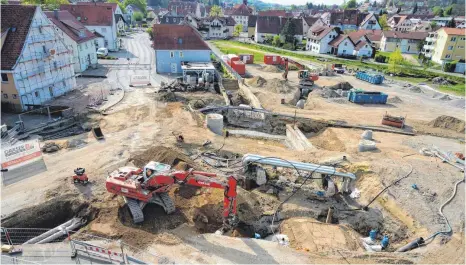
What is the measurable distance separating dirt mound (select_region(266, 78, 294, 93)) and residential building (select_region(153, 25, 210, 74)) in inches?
407

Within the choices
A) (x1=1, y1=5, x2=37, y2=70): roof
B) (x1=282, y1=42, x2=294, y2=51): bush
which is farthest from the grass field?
(x1=1, y1=5, x2=37, y2=70): roof

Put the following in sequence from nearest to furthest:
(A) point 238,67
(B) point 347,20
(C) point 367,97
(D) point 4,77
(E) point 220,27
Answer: (D) point 4,77
(C) point 367,97
(A) point 238,67
(E) point 220,27
(B) point 347,20

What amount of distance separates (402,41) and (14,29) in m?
86.3

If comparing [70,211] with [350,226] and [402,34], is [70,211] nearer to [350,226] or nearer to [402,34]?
[350,226]

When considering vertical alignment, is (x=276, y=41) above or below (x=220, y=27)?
below

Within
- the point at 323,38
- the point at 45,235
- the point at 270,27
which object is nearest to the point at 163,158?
the point at 45,235

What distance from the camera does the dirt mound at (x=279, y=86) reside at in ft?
140

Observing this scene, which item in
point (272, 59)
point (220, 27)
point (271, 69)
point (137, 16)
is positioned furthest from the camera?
point (137, 16)

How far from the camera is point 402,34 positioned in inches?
3339

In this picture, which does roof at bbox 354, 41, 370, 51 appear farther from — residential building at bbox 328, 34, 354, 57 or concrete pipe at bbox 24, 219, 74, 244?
concrete pipe at bbox 24, 219, 74, 244

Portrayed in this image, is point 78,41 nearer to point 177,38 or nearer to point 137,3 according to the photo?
point 177,38

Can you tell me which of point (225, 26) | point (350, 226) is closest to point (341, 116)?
point (350, 226)

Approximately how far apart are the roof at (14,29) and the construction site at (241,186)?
5.67 m

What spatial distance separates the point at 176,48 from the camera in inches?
1790
